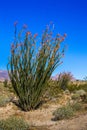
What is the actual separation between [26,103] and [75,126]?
5.99m

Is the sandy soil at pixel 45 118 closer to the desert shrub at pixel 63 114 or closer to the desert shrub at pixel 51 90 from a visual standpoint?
the desert shrub at pixel 63 114

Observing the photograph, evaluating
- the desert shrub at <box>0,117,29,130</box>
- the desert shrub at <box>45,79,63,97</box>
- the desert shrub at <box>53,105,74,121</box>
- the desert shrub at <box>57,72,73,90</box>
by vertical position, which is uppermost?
the desert shrub at <box>57,72,73,90</box>

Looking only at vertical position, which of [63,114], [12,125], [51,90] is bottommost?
[12,125]

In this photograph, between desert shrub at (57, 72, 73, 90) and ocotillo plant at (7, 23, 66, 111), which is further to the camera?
desert shrub at (57, 72, 73, 90)

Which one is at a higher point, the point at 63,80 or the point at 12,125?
the point at 63,80

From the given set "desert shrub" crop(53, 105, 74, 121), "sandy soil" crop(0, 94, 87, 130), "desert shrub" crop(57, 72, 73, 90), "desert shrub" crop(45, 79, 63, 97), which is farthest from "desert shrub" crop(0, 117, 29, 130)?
"desert shrub" crop(57, 72, 73, 90)

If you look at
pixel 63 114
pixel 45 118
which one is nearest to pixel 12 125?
pixel 63 114

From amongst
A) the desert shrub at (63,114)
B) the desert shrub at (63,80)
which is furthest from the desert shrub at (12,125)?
the desert shrub at (63,80)

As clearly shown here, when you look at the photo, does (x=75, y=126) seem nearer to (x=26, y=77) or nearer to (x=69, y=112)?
A: (x=69, y=112)

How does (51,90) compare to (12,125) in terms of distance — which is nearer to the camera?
(12,125)

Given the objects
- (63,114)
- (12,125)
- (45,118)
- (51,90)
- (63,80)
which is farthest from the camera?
(63,80)

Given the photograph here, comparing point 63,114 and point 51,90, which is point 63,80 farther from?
point 63,114

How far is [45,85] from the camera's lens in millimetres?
16609

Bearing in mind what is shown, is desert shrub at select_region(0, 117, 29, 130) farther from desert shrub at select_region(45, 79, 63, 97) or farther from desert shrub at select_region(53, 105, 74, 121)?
desert shrub at select_region(45, 79, 63, 97)
